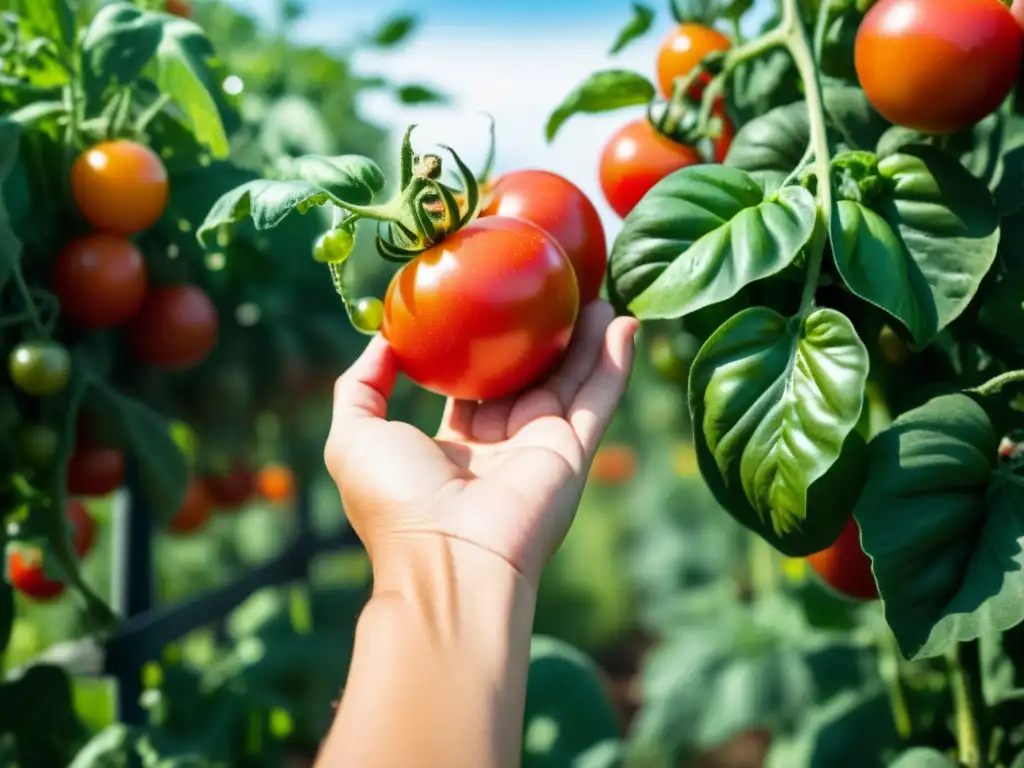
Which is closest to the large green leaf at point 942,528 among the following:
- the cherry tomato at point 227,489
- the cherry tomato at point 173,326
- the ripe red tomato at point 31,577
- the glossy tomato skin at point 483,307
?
the glossy tomato skin at point 483,307

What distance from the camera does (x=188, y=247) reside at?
1.04m

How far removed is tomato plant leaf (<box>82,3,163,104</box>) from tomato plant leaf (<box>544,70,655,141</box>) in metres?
0.33

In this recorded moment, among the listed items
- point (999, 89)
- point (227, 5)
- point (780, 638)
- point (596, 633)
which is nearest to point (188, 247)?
point (999, 89)

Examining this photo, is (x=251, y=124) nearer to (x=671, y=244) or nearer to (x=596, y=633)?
(x=671, y=244)

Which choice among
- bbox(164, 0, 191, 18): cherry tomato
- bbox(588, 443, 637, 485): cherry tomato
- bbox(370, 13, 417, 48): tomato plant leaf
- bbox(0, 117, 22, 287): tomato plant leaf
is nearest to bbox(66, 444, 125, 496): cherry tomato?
bbox(0, 117, 22, 287): tomato plant leaf

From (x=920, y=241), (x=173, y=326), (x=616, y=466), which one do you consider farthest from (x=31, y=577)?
(x=616, y=466)

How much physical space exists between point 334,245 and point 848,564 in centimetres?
40

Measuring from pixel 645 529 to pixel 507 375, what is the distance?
363cm

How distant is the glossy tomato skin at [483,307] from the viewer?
0.63m

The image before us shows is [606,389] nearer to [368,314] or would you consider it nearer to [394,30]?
[368,314]

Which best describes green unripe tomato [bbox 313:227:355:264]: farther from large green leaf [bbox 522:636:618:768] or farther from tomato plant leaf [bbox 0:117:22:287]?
large green leaf [bbox 522:636:618:768]

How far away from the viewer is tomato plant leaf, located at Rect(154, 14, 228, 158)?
81 cm

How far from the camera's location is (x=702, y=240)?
0.61 meters

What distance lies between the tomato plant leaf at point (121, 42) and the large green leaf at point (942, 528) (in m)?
0.63
